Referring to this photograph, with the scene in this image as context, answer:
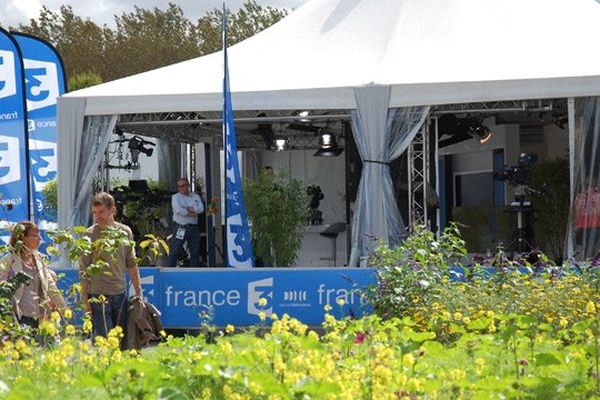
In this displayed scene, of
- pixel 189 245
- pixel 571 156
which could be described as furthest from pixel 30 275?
pixel 189 245

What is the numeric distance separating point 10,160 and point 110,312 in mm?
8080

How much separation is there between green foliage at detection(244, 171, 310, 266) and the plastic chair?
145 cm

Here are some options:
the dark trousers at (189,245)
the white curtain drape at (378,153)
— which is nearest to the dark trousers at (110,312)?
the white curtain drape at (378,153)

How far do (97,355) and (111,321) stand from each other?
366 centimetres

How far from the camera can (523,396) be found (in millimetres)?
3939

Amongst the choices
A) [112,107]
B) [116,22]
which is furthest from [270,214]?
[116,22]

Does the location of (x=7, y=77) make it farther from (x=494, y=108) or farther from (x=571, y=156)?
(x=571, y=156)

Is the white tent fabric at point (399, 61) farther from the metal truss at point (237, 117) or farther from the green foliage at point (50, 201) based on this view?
the green foliage at point (50, 201)

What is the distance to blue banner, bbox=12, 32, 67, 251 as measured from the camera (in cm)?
1822

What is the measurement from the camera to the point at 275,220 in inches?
650

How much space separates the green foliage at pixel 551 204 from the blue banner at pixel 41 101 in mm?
7351

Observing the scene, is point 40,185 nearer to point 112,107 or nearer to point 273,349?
point 112,107

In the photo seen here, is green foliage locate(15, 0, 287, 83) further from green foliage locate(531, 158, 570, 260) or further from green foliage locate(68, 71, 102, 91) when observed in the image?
green foliage locate(531, 158, 570, 260)

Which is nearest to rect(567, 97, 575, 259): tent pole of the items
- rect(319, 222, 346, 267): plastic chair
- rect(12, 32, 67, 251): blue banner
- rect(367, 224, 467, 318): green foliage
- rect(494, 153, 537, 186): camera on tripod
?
rect(494, 153, 537, 186): camera on tripod
